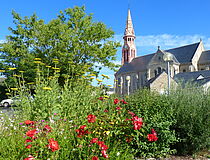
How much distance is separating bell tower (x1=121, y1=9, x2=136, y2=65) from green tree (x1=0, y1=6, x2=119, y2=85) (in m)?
49.7

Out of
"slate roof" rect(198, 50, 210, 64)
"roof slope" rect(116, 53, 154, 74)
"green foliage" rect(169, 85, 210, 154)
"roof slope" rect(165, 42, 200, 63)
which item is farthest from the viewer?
"roof slope" rect(116, 53, 154, 74)

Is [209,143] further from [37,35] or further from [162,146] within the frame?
[37,35]

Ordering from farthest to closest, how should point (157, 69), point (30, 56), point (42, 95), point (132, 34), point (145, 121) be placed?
Result: point (132, 34), point (157, 69), point (30, 56), point (42, 95), point (145, 121)

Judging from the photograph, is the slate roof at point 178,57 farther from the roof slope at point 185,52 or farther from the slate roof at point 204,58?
the slate roof at point 204,58

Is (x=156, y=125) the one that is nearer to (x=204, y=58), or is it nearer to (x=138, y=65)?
(x=204, y=58)

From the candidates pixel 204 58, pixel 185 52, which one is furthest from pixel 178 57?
pixel 204 58

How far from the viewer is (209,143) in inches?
175

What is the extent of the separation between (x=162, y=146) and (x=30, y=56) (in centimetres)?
1621

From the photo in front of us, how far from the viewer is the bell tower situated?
228 ft

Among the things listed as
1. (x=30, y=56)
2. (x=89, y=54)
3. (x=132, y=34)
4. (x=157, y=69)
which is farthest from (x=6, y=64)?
(x=132, y=34)

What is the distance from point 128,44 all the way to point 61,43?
56681 mm

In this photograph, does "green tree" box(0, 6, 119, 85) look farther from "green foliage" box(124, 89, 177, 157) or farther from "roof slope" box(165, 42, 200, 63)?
"roof slope" box(165, 42, 200, 63)

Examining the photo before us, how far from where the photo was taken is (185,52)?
44500 millimetres

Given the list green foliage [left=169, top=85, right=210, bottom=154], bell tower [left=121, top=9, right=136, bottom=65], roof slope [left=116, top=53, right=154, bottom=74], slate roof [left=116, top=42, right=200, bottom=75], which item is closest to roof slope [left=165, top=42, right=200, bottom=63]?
slate roof [left=116, top=42, right=200, bottom=75]
